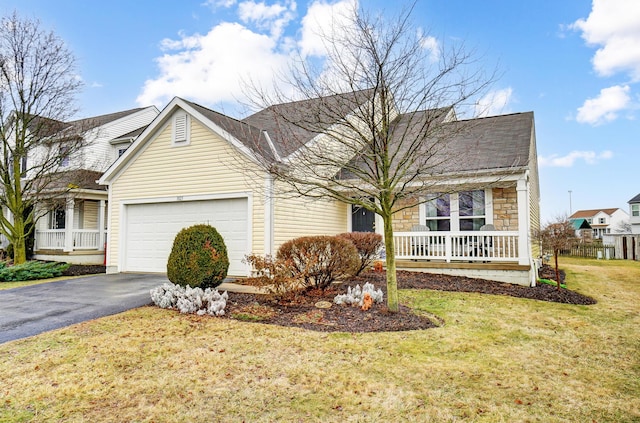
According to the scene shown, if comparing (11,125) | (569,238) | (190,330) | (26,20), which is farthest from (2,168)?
(569,238)

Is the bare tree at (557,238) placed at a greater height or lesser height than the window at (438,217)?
lesser

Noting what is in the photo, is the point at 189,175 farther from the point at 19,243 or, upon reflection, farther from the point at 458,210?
the point at 19,243

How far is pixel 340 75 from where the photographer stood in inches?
266

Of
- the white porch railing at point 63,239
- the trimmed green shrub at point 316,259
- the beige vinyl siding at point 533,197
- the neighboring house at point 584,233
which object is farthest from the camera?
the white porch railing at point 63,239

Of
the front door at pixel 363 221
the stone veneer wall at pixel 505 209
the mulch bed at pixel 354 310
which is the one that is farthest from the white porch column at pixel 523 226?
the front door at pixel 363 221

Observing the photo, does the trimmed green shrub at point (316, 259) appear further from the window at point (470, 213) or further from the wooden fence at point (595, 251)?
the wooden fence at point (595, 251)

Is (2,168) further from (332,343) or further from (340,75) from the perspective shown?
(332,343)

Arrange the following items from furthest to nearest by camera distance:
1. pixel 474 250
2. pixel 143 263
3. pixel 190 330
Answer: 1. pixel 143 263
2. pixel 474 250
3. pixel 190 330

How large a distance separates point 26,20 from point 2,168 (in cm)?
556

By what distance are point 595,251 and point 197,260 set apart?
26244mm

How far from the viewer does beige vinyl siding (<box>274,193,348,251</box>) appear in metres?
10.8

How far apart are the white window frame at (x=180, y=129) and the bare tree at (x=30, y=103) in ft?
22.1

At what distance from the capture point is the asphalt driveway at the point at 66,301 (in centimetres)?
641

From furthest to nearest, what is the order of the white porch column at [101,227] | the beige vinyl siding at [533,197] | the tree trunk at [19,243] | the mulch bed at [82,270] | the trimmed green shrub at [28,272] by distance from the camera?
the white porch column at [101,227], the tree trunk at [19,243], the mulch bed at [82,270], the beige vinyl siding at [533,197], the trimmed green shrub at [28,272]
